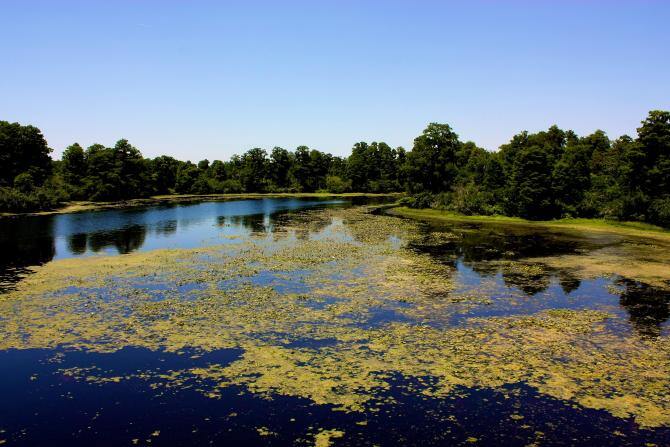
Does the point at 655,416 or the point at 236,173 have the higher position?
the point at 236,173

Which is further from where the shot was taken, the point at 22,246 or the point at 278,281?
the point at 22,246

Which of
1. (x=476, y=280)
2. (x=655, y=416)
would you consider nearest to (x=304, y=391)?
(x=655, y=416)

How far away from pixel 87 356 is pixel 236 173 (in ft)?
538

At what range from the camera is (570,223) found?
207 ft

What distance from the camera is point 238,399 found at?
14.3 m

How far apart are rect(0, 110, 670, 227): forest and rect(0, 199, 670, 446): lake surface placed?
27.3m

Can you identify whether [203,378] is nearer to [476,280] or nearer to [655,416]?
Result: [655,416]

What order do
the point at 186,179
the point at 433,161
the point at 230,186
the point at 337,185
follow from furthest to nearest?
the point at 337,185, the point at 230,186, the point at 186,179, the point at 433,161

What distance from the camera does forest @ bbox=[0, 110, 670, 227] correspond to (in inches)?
2317

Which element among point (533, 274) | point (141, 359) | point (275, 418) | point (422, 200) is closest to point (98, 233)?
point (141, 359)

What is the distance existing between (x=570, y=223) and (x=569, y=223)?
13 centimetres

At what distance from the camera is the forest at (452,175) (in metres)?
58.8

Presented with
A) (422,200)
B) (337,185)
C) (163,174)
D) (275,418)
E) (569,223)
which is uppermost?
(163,174)

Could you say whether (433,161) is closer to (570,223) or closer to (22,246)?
(570,223)
